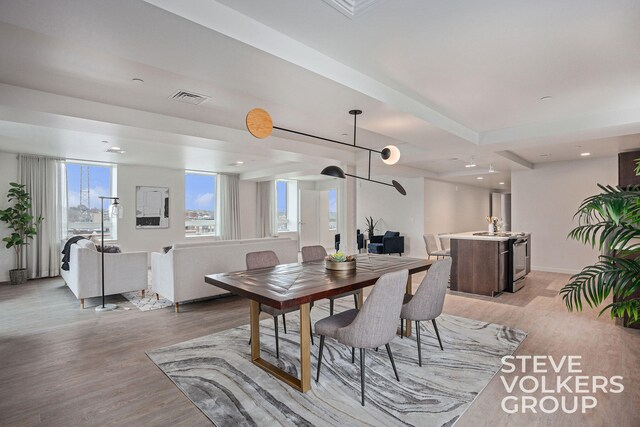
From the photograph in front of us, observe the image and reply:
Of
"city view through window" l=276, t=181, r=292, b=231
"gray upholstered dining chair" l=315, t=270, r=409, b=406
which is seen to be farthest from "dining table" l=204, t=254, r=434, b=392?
"city view through window" l=276, t=181, r=292, b=231

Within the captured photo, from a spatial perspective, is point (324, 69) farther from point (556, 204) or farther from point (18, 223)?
point (556, 204)

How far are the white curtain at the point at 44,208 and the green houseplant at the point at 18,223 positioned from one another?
0.44ft

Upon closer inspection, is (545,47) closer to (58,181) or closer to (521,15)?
(521,15)

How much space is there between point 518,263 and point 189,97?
5.50 meters

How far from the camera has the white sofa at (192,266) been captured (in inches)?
167

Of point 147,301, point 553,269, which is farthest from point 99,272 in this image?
point 553,269

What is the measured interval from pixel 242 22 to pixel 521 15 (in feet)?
5.76

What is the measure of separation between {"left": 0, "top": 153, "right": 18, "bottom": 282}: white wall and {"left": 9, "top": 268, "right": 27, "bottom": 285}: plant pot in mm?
315

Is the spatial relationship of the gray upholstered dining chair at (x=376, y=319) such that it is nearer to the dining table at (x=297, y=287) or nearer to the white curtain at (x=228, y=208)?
the dining table at (x=297, y=287)

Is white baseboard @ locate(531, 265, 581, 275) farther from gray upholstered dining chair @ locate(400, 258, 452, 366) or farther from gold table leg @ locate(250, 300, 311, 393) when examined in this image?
gold table leg @ locate(250, 300, 311, 393)

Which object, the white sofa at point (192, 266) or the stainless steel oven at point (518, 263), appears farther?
the stainless steel oven at point (518, 263)

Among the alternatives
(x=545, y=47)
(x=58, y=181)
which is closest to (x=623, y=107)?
(x=545, y=47)

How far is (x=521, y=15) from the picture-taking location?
2061 millimetres

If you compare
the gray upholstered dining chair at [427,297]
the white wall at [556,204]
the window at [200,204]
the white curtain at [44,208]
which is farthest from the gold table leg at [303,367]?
the window at [200,204]
